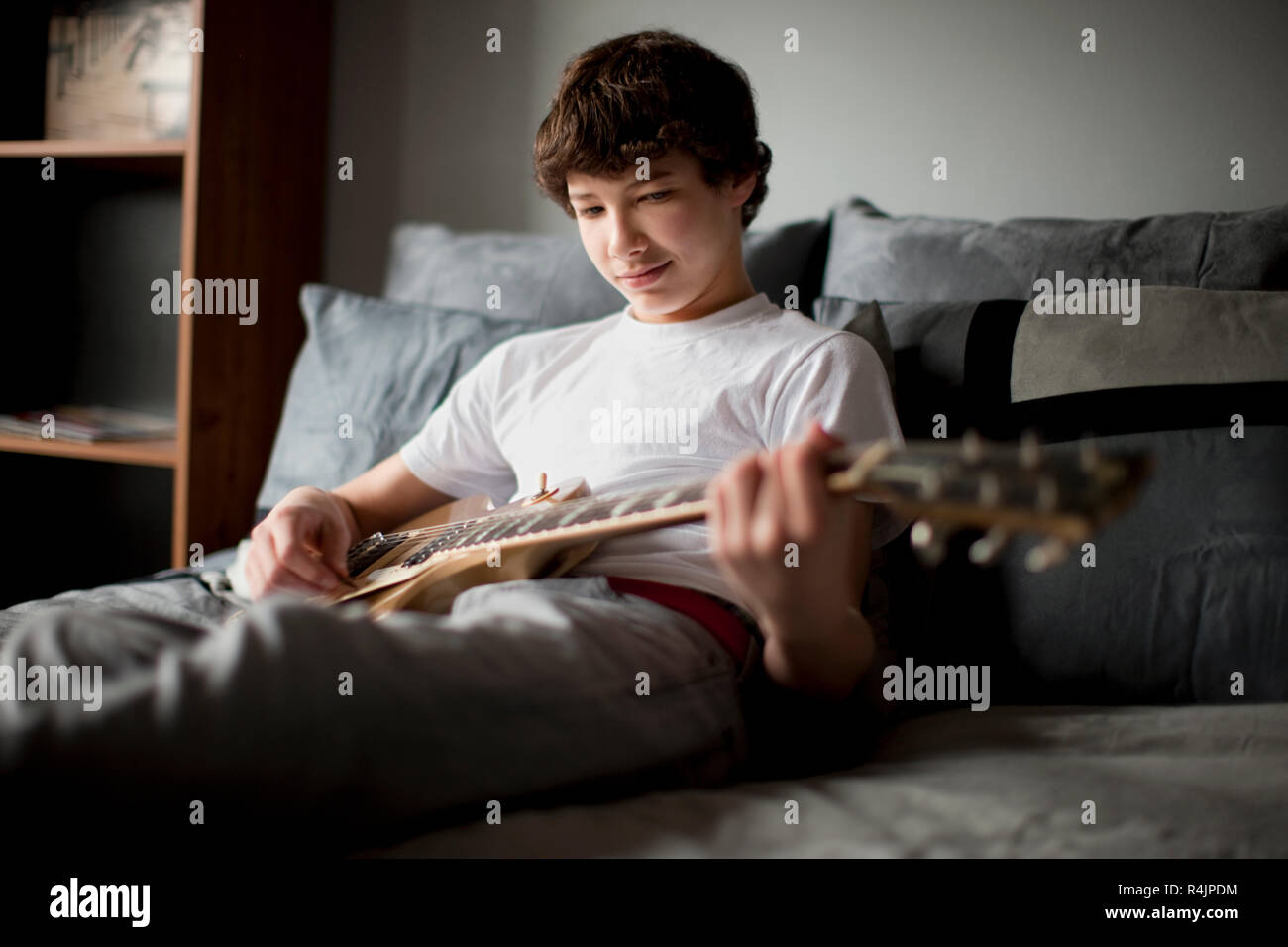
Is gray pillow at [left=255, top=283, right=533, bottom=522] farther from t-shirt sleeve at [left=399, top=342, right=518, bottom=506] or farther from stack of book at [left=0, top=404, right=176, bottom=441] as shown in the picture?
stack of book at [left=0, top=404, right=176, bottom=441]

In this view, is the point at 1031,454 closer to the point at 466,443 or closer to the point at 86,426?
the point at 466,443

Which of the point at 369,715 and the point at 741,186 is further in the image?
the point at 741,186

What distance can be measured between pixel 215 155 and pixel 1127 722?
1.64 m

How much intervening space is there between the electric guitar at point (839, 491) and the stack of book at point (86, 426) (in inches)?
37.7

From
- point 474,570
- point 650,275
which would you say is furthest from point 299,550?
point 650,275

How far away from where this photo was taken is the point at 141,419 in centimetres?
217

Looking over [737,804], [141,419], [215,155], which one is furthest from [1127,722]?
[141,419]

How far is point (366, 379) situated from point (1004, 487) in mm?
1150

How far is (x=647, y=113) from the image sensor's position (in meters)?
1.10

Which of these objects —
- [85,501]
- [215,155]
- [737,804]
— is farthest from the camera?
[85,501]

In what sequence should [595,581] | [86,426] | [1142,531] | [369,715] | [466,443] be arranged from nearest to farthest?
[369,715]
[595,581]
[1142,531]
[466,443]
[86,426]

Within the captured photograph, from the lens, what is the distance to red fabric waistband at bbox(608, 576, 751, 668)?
36.7 inches
